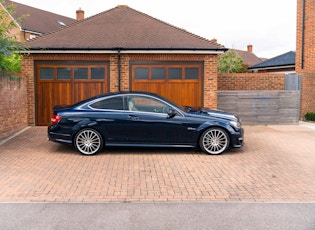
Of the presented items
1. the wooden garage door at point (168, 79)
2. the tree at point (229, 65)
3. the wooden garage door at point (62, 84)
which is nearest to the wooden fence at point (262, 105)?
the wooden garage door at point (168, 79)

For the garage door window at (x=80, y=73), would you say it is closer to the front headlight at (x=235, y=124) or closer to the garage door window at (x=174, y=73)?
the garage door window at (x=174, y=73)

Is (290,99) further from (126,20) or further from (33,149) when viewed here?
(33,149)

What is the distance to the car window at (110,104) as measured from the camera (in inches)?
327

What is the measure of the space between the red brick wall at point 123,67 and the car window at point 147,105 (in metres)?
4.42

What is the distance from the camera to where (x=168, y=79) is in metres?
12.7

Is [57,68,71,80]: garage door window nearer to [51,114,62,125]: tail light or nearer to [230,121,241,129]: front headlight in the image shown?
[51,114,62,125]: tail light

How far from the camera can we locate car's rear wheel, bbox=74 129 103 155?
8.14 meters

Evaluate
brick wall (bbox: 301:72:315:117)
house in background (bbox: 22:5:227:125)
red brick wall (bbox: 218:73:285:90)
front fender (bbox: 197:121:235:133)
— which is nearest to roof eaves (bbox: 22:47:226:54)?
house in background (bbox: 22:5:227:125)

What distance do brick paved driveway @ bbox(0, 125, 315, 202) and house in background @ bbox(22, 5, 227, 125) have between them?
11.0 feet

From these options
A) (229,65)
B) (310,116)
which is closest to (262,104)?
(310,116)

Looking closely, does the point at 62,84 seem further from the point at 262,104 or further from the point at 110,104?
the point at 262,104

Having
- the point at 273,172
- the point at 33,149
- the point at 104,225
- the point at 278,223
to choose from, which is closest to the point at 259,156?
the point at 273,172

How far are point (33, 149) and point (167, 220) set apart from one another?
545 cm

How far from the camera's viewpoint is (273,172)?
6.72m
